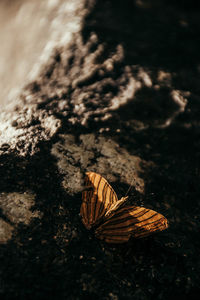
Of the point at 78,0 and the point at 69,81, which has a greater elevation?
the point at 78,0

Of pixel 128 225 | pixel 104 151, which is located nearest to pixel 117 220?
pixel 128 225

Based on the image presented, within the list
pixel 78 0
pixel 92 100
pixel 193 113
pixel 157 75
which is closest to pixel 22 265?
pixel 92 100

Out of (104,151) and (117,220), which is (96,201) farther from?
(104,151)

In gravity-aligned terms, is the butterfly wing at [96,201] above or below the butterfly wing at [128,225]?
above

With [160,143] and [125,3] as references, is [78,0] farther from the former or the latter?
[160,143]

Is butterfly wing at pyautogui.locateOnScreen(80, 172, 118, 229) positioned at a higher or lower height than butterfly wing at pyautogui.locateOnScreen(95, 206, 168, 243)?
higher
